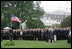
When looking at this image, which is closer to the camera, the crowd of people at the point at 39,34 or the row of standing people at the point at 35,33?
the crowd of people at the point at 39,34

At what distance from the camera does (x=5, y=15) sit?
49.2 meters

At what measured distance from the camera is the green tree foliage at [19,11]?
48.0 meters

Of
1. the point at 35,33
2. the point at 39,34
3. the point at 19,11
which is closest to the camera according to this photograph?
the point at 39,34

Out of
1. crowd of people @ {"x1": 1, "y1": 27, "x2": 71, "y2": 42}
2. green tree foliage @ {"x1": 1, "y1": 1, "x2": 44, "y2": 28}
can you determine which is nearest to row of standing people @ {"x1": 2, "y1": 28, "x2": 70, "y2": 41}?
crowd of people @ {"x1": 1, "y1": 27, "x2": 71, "y2": 42}

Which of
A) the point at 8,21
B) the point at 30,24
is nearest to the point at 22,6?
the point at 8,21

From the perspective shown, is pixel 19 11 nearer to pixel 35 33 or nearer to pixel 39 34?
pixel 35 33

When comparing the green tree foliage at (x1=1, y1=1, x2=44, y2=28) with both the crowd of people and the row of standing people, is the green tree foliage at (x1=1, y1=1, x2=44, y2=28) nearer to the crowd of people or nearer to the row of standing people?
the row of standing people

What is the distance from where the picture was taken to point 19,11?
4931 centimetres

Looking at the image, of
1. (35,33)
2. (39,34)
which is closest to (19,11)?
(35,33)

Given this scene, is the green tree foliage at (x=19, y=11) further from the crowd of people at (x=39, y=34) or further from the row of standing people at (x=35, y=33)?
the crowd of people at (x=39, y=34)

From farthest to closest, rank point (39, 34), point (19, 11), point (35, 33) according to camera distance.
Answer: point (19, 11), point (35, 33), point (39, 34)

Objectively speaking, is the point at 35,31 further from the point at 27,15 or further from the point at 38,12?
the point at 38,12

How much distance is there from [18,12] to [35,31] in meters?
20.9

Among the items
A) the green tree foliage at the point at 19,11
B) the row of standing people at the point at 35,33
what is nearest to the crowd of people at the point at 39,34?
the row of standing people at the point at 35,33
